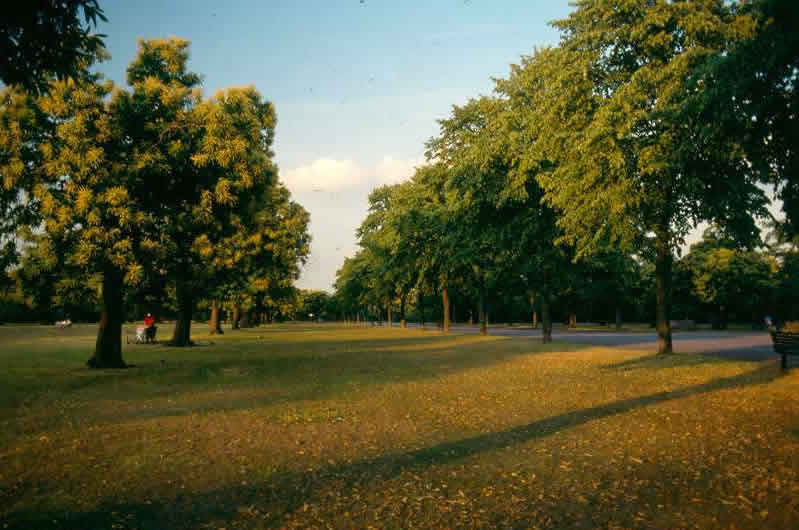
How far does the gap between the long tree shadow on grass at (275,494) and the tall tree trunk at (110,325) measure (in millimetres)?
15195

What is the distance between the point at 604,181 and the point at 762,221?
5614mm

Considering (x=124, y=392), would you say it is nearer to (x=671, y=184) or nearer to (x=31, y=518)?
(x=31, y=518)

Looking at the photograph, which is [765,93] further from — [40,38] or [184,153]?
[184,153]

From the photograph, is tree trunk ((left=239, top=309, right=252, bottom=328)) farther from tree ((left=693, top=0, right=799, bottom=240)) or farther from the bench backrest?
tree ((left=693, top=0, right=799, bottom=240))

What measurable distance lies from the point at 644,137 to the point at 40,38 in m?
16.2

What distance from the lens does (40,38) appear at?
21.2 ft

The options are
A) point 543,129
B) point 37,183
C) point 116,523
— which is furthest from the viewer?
point 543,129

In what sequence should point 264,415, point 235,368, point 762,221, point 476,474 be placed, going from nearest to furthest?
point 476,474 < point 264,415 < point 762,221 < point 235,368

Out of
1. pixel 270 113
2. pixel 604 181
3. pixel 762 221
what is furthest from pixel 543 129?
pixel 270 113

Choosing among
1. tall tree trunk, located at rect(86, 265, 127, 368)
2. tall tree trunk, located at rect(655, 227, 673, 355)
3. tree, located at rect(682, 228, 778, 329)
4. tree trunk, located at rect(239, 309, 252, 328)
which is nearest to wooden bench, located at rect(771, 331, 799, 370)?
tall tree trunk, located at rect(655, 227, 673, 355)

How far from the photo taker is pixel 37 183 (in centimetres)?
1662

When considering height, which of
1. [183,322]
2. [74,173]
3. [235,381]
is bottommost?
[235,381]

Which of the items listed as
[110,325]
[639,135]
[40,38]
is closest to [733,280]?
[639,135]

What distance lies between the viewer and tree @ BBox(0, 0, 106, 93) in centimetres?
614
